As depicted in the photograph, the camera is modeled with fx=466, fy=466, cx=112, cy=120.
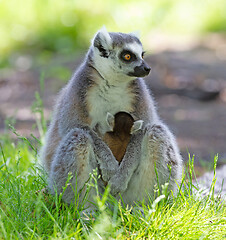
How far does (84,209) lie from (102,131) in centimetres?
77

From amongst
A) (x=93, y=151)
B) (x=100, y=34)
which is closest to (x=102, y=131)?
(x=93, y=151)

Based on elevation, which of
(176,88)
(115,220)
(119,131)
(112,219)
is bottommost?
(176,88)

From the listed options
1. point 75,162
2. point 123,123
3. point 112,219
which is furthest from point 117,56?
point 112,219

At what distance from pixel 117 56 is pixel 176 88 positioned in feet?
19.4

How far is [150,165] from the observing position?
3.76m

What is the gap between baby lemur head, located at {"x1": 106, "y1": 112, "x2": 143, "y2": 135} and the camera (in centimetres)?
390

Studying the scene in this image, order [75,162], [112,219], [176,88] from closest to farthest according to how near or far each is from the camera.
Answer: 1. [112,219]
2. [75,162]
3. [176,88]

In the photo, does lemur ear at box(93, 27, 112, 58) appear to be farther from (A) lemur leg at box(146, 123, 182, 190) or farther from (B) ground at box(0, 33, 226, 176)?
(B) ground at box(0, 33, 226, 176)

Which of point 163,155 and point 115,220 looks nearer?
point 115,220

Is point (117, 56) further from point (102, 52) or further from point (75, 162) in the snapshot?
point (75, 162)

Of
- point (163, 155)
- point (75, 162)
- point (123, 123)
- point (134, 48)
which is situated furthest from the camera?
point (134, 48)

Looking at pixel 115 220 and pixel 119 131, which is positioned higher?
pixel 119 131

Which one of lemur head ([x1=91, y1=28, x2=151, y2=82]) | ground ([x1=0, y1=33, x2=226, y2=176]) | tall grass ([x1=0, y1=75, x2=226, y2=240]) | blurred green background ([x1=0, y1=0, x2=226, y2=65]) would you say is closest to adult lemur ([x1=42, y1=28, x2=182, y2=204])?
lemur head ([x1=91, y1=28, x2=151, y2=82])

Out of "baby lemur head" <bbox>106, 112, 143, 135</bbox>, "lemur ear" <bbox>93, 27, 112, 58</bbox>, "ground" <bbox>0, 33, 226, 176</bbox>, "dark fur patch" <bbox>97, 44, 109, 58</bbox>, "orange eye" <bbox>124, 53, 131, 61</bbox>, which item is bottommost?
"ground" <bbox>0, 33, 226, 176</bbox>
